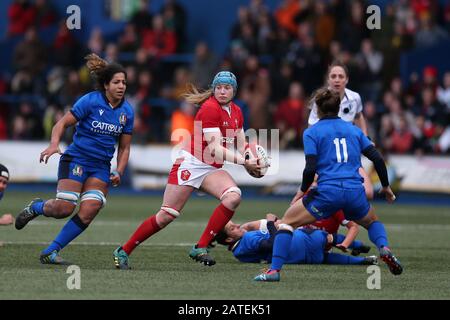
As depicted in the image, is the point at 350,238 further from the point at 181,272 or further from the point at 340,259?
the point at 181,272

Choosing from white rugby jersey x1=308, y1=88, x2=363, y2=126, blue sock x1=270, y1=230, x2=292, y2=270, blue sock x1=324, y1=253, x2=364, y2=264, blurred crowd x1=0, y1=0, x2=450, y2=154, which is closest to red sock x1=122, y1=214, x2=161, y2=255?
blue sock x1=270, y1=230, x2=292, y2=270

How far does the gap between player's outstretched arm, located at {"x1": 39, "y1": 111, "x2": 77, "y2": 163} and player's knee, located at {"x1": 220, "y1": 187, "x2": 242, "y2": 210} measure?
1.62 meters

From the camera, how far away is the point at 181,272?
10336mm

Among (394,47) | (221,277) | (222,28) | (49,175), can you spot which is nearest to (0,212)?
(49,175)

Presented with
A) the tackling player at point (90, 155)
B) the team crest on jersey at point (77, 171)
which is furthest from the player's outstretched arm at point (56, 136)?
the team crest on jersey at point (77, 171)

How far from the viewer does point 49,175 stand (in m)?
22.8

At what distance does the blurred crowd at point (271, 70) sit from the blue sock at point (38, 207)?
1142 centimetres

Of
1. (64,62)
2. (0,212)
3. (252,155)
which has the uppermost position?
(64,62)

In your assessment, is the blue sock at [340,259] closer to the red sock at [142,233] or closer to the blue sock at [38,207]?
the red sock at [142,233]

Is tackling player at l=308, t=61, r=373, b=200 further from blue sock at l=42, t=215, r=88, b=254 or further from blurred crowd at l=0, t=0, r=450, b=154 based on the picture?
blurred crowd at l=0, t=0, r=450, b=154

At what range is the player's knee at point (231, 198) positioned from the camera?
426 inches

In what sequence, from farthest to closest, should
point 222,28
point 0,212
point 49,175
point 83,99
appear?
point 222,28 → point 49,175 → point 0,212 → point 83,99

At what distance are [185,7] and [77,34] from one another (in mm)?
2774

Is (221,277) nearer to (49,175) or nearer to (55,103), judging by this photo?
(49,175)
